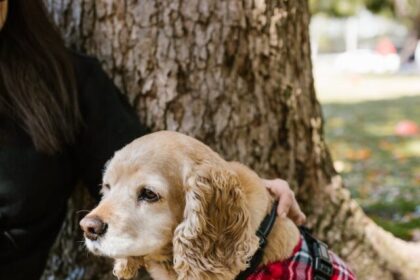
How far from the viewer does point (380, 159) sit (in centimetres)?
934

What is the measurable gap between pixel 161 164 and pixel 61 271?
1592 millimetres

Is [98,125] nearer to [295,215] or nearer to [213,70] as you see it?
[213,70]

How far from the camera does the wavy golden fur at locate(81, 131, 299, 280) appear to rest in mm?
2652

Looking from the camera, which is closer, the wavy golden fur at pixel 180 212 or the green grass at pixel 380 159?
the wavy golden fur at pixel 180 212

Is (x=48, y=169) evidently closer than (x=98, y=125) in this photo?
Yes

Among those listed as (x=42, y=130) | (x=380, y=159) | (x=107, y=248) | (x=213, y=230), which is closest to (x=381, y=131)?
(x=380, y=159)

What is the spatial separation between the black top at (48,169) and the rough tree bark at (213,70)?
19 centimetres

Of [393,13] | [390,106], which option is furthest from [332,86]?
[393,13]

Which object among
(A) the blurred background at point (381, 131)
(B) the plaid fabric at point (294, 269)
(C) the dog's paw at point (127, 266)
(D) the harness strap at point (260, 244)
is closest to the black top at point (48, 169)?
(C) the dog's paw at point (127, 266)

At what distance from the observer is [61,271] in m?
4.01

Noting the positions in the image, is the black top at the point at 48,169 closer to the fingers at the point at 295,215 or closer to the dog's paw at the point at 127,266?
the dog's paw at the point at 127,266

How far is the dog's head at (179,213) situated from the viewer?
2.65 meters

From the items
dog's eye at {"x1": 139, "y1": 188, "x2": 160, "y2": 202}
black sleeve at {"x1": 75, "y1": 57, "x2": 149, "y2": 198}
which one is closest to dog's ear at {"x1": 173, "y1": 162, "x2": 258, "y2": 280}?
dog's eye at {"x1": 139, "y1": 188, "x2": 160, "y2": 202}

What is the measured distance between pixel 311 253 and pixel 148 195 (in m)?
0.78
